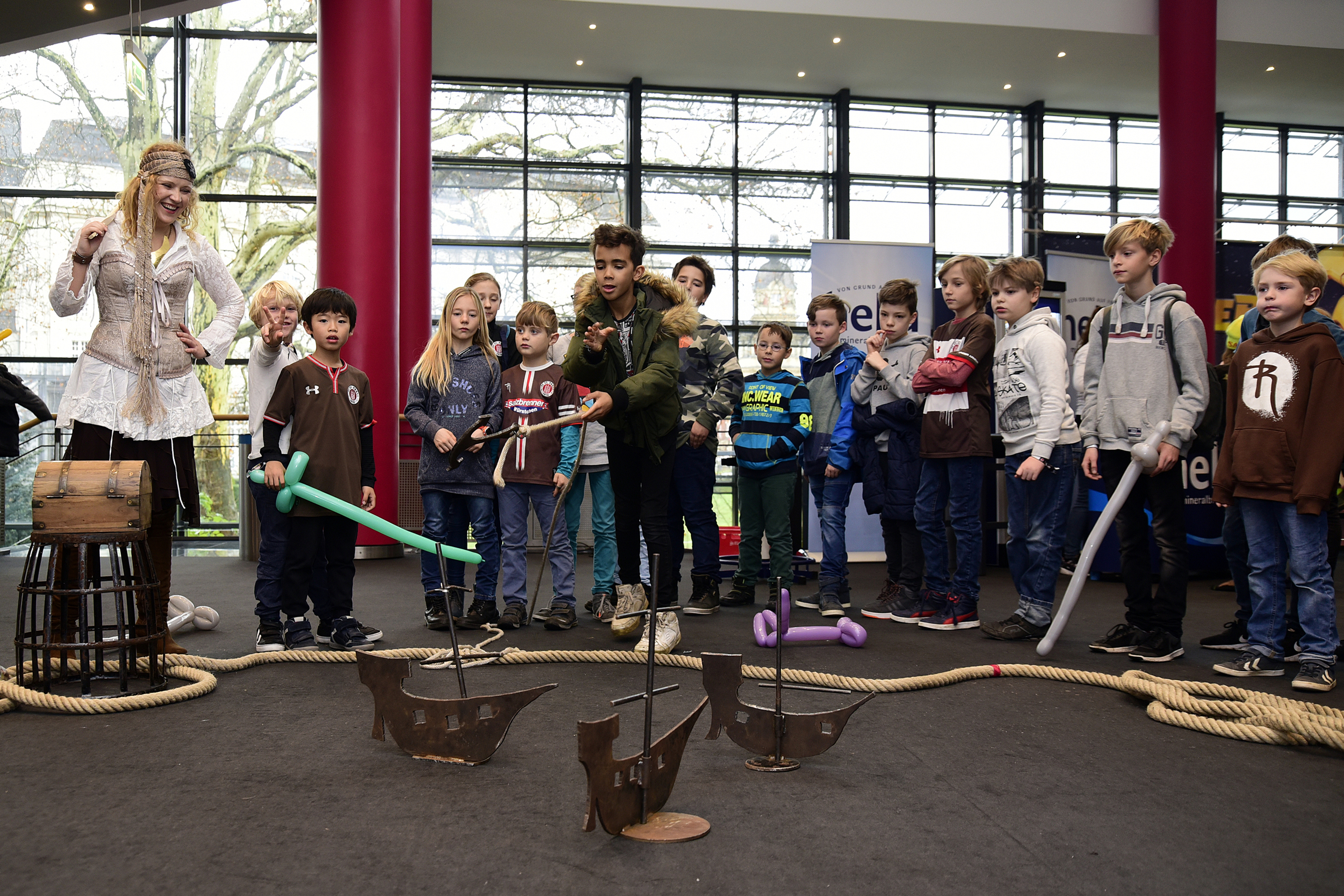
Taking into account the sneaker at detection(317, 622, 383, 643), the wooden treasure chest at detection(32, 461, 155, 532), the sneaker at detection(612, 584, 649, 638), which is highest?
the wooden treasure chest at detection(32, 461, 155, 532)

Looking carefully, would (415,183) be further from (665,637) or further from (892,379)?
(665,637)

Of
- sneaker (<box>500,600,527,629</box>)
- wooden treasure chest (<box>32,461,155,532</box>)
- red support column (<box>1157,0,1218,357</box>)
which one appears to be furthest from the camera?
red support column (<box>1157,0,1218,357</box>)

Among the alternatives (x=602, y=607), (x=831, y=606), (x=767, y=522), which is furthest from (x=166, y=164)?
(x=831, y=606)

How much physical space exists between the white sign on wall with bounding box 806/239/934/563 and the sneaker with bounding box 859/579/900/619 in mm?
2063

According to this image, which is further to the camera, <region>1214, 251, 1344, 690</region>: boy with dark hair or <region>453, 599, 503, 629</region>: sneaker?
<region>453, 599, 503, 629</region>: sneaker

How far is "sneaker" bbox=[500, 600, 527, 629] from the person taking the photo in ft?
12.5

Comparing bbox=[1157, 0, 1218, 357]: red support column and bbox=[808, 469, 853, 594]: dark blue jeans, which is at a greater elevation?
bbox=[1157, 0, 1218, 357]: red support column

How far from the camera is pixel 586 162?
10625mm

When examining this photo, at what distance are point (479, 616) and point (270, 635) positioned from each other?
0.78m

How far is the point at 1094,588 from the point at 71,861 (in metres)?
4.95

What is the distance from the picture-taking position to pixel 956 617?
3.87 metres

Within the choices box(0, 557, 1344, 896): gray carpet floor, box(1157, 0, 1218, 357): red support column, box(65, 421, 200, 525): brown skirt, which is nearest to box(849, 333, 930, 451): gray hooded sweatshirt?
box(0, 557, 1344, 896): gray carpet floor

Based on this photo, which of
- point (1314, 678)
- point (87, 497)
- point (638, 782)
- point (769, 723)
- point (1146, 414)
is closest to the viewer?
point (638, 782)

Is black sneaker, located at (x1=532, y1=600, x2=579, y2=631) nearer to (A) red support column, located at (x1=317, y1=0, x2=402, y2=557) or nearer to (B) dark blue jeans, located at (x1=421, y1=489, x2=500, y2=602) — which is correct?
(B) dark blue jeans, located at (x1=421, y1=489, x2=500, y2=602)
